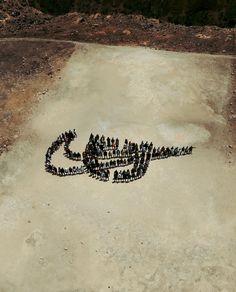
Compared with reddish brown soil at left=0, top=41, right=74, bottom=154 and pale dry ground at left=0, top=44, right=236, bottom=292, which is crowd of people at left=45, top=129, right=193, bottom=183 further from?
reddish brown soil at left=0, top=41, right=74, bottom=154

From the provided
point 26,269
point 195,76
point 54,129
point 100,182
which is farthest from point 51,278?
point 195,76

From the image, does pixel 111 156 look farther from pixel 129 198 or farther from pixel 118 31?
pixel 118 31

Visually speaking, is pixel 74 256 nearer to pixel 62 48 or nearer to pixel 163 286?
pixel 163 286

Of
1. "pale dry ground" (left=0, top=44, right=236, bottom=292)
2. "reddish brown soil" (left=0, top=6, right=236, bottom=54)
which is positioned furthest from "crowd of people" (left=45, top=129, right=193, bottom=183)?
"reddish brown soil" (left=0, top=6, right=236, bottom=54)

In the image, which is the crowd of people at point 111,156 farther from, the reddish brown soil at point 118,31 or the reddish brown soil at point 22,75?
the reddish brown soil at point 118,31

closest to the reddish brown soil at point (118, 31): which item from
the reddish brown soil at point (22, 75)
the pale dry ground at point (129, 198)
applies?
the reddish brown soil at point (22, 75)

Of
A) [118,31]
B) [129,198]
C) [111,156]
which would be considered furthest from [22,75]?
[129,198]
